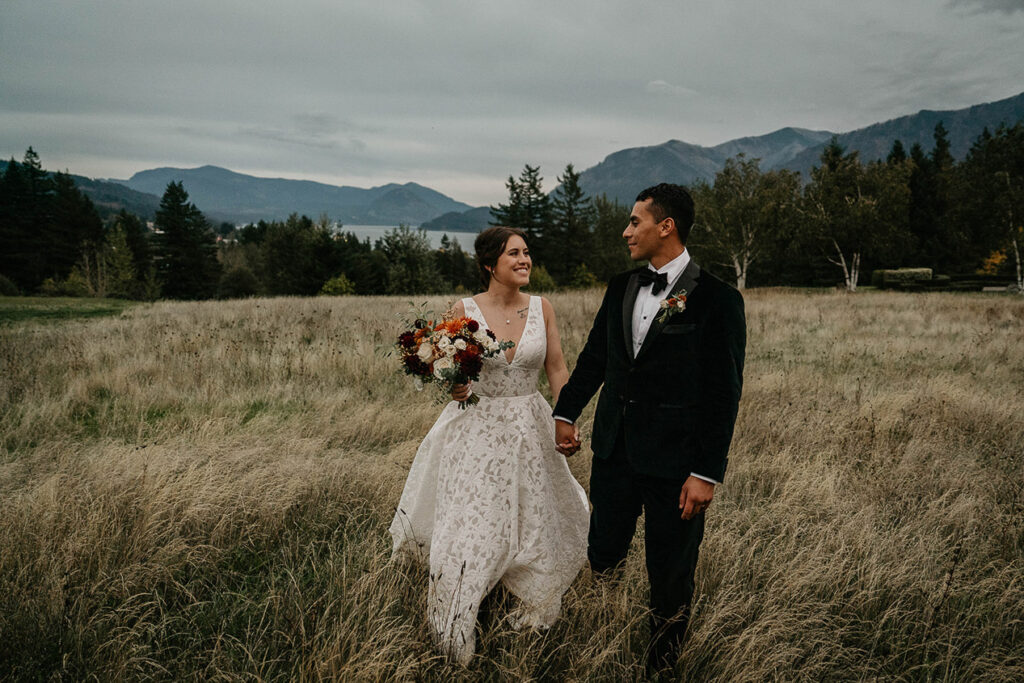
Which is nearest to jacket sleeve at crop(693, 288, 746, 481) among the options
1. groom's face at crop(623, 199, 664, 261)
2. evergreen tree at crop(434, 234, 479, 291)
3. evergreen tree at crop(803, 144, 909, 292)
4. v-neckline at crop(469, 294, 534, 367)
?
groom's face at crop(623, 199, 664, 261)

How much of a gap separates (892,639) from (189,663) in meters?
3.73

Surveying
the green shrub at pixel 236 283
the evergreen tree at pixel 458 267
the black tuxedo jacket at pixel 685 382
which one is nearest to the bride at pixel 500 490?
the black tuxedo jacket at pixel 685 382

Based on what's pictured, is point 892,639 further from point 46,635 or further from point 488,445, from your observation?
point 46,635

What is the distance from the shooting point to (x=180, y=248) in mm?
52406

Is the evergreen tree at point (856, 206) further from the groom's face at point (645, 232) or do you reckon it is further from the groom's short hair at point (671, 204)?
the groom's face at point (645, 232)

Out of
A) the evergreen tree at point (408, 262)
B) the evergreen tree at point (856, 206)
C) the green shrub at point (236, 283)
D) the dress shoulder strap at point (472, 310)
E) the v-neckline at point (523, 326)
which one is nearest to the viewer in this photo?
the v-neckline at point (523, 326)

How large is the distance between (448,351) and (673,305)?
1155mm

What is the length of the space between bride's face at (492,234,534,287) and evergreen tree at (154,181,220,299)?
5923 cm

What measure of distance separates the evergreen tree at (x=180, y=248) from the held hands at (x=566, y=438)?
2350 inches

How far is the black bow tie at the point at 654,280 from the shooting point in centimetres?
238

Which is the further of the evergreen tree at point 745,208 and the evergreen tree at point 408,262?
the evergreen tree at point 408,262

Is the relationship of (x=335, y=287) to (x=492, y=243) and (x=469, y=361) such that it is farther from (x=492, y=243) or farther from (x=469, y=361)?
(x=469, y=361)

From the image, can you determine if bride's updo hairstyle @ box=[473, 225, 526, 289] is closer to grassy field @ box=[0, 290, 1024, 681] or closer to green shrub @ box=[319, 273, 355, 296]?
grassy field @ box=[0, 290, 1024, 681]

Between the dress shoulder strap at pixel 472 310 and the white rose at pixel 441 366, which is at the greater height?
the dress shoulder strap at pixel 472 310
